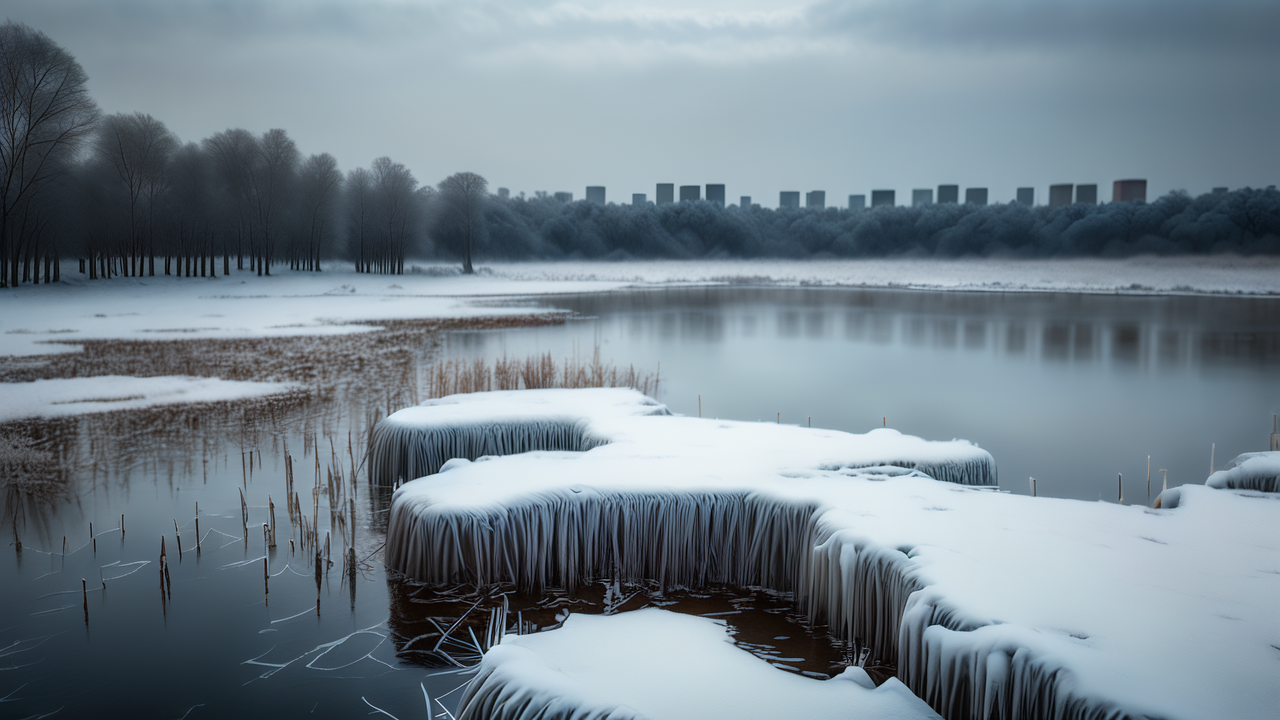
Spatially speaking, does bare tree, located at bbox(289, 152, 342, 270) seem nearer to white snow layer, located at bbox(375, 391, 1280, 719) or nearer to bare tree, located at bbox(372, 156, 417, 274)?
bare tree, located at bbox(372, 156, 417, 274)

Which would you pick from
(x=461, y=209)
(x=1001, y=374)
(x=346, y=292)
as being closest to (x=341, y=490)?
(x=1001, y=374)

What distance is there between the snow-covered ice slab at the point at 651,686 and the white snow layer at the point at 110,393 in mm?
9859

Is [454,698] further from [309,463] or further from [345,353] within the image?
[345,353]

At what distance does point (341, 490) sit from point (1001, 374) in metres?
16.0

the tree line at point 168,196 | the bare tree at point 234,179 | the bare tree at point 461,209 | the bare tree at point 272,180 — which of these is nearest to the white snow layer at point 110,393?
the tree line at point 168,196

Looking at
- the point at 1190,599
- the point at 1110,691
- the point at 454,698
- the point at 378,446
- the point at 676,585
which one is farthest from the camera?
the point at 378,446

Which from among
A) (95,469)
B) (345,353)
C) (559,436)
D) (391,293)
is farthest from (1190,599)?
(391,293)

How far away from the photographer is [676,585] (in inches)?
211

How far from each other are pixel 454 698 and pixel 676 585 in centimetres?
171

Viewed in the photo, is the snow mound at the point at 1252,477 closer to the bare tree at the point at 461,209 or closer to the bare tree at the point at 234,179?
the bare tree at the point at 234,179

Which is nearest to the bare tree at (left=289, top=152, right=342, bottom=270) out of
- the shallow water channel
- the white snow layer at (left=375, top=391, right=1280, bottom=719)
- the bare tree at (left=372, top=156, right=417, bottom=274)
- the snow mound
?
the bare tree at (left=372, top=156, right=417, bottom=274)

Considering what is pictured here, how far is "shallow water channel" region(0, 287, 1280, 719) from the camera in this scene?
14.5 feet

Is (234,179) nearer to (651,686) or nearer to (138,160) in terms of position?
(138,160)

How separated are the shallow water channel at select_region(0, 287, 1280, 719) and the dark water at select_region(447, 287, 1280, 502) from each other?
0.29 feet
